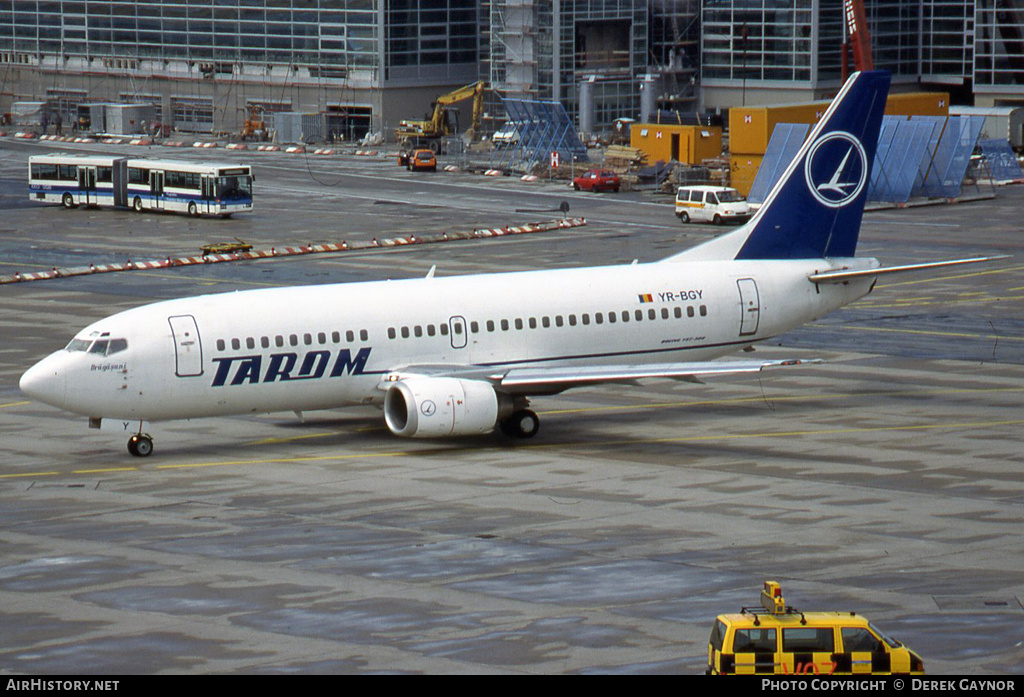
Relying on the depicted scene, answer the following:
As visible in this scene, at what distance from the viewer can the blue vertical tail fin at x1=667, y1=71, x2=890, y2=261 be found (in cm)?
5303

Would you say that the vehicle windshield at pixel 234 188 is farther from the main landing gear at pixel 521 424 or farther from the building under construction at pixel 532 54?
the main landing gear at pixel 521 424

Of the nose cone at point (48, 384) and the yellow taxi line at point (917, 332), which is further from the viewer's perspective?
the yellow taxi line at point (917, 332)

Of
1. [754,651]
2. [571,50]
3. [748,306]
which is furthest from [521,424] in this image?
[571,50]

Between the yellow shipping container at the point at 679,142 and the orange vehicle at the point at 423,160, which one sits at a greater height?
the yellow shipping container at the point at 679,142

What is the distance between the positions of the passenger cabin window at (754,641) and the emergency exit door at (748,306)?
27.5 m

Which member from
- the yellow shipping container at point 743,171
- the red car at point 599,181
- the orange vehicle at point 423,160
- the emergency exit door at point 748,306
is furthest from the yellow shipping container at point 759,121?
the emergency exit door at point 748,306

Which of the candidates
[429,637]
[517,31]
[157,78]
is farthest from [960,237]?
[157,78]

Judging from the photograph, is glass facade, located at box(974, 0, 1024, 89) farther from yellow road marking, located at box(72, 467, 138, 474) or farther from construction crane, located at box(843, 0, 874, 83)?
yellow road marking, located at box(72, 467, 138, 474)

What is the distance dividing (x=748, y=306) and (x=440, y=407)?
11.3 metres

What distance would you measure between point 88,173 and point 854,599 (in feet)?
318

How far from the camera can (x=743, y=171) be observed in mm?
123938

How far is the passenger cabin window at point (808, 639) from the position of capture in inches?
965

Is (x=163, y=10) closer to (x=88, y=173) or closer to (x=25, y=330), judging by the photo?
(x=88, y=173)

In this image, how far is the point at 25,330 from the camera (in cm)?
6725
